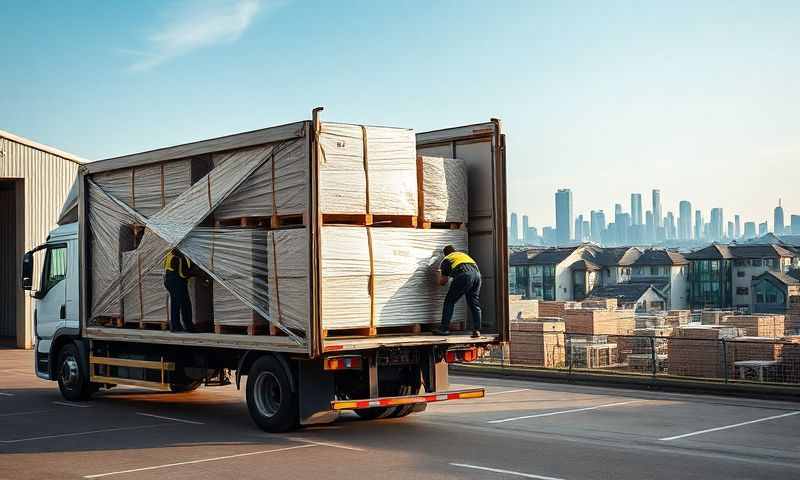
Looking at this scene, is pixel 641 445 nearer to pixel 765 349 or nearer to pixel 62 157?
pixel 765 349

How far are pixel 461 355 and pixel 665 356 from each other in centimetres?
849

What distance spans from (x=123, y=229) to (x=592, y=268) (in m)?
107

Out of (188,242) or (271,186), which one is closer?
(271,186)

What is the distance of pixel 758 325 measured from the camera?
30.6 m

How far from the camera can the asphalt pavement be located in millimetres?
9906

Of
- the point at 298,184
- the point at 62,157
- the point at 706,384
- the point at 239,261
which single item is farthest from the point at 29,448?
the point at 62,157

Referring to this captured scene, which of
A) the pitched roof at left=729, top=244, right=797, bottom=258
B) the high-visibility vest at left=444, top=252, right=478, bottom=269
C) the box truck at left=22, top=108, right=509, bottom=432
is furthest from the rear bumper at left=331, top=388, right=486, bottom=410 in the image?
the pitched roof at left=729, top=244, right=797, bottom=258

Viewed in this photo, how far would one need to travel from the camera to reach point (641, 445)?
37.3 feet

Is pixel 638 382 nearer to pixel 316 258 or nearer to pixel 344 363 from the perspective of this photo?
pixel 344 363

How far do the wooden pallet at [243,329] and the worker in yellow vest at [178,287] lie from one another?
792mm

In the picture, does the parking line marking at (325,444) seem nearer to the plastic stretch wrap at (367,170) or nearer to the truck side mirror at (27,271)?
the plastic stretch wrap at (367,170)

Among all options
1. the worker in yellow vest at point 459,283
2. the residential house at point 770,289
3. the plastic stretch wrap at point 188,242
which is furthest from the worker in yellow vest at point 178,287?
the residential house at point 770,289

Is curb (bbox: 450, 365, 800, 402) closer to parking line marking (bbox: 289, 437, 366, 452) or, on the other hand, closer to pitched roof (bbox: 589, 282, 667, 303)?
parking line marking (bbox: 289, 437, 366, 452)

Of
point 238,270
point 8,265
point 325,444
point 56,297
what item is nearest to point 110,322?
point 56,297
